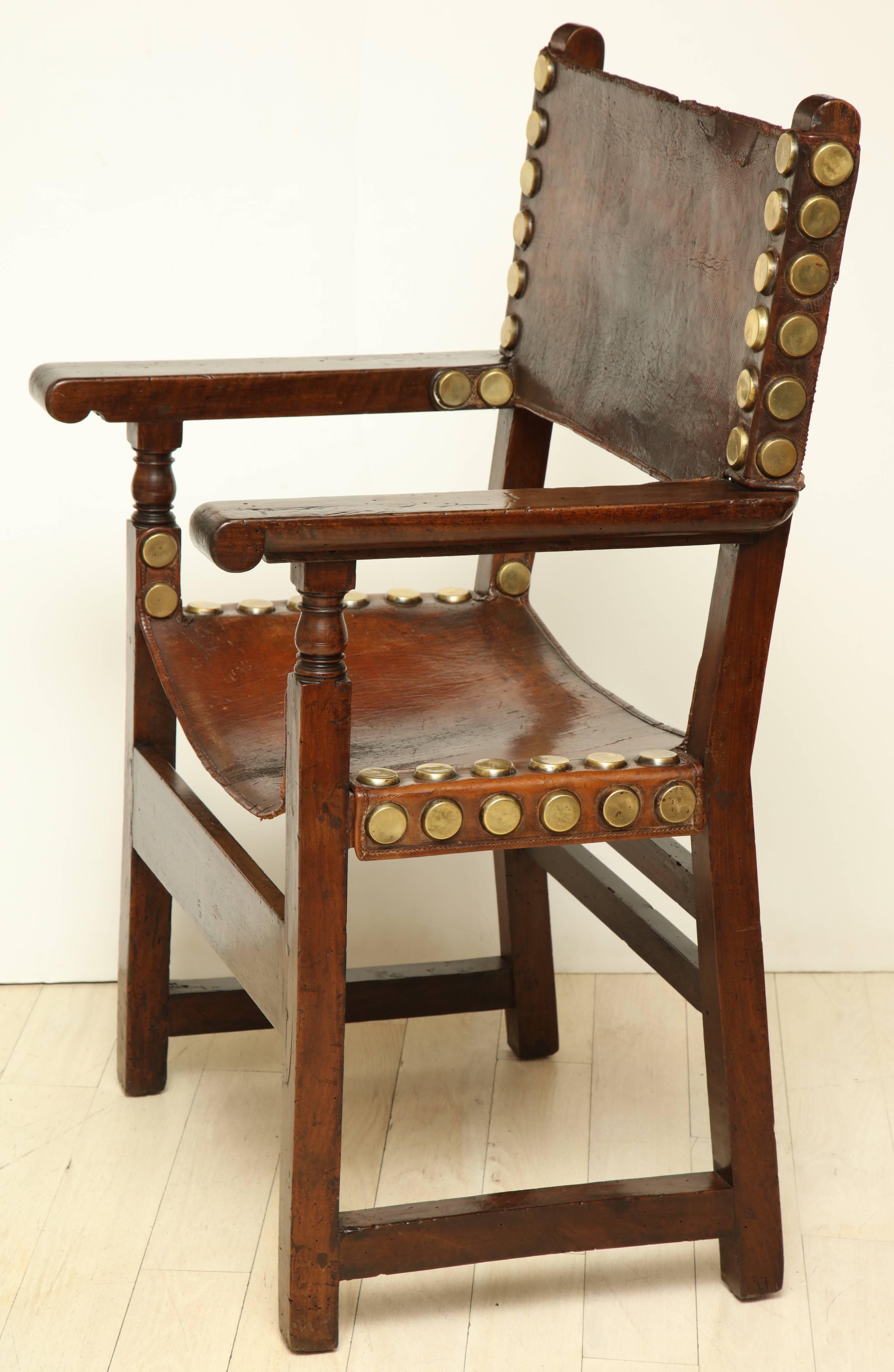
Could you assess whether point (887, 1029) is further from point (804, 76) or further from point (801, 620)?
point (804, 76)

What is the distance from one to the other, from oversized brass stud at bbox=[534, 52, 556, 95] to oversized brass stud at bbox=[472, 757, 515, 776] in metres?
0.76

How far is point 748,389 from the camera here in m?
1.31

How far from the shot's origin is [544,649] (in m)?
1.70

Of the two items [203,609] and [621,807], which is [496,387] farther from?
[621,807]

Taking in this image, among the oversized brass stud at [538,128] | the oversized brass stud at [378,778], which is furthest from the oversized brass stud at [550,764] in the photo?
the oversized brass stud at [538,128]

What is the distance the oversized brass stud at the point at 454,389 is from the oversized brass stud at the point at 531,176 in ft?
0.68

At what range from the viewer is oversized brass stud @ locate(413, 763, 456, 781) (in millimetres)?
1334

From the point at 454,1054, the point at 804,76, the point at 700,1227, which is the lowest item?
the point at 454,1054

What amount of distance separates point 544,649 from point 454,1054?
58 centimetres

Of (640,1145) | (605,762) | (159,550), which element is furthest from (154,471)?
(640,1145)

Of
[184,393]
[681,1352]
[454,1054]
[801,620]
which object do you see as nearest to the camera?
[681,1352]

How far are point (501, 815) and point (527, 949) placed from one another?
0.65m

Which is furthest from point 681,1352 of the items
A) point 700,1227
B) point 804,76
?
point 804,76

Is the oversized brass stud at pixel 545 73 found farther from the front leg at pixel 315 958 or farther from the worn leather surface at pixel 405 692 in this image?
the front leg at pixel 315 958
